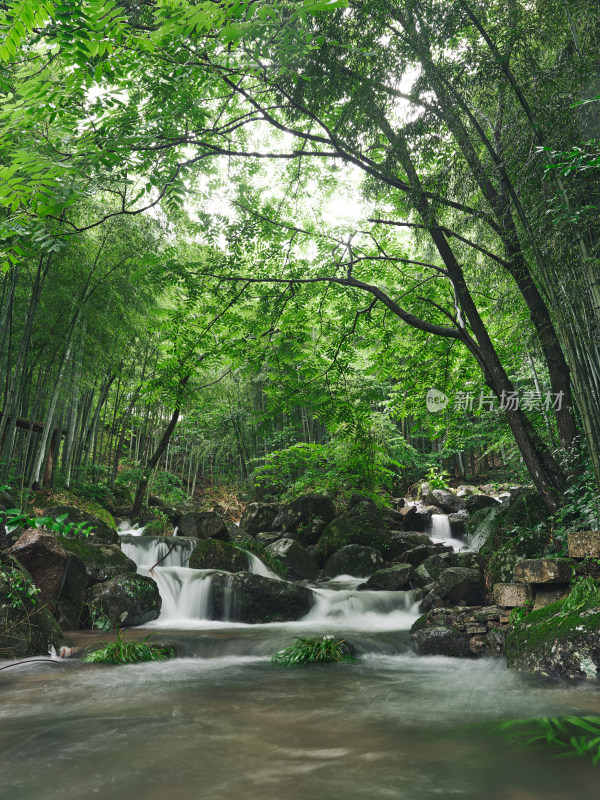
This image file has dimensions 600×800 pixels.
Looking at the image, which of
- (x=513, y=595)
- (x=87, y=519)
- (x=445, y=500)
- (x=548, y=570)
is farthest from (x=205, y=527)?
(x=445, y=500)

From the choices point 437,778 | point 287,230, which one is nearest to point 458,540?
point 287,230

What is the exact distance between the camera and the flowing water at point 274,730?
5.72ft

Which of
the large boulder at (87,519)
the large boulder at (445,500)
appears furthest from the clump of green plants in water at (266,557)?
the large boulder at (445,500)

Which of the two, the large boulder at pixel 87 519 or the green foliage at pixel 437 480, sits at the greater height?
the green foliage at pixel 437 480

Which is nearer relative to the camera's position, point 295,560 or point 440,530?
point 295,560

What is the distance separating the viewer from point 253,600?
6.52m

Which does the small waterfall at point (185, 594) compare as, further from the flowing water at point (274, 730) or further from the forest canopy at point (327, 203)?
the forest canopy at point (327, 203)

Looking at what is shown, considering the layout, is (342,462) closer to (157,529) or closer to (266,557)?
(266,557)

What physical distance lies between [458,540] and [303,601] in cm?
647

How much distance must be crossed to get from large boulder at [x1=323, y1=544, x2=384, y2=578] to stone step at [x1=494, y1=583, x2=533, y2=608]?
4.85m

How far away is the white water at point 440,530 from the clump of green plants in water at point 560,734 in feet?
31.2

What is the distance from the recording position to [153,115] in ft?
11.7

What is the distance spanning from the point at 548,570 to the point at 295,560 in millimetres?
6064

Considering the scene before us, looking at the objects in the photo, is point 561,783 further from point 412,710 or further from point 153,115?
point 153,115
